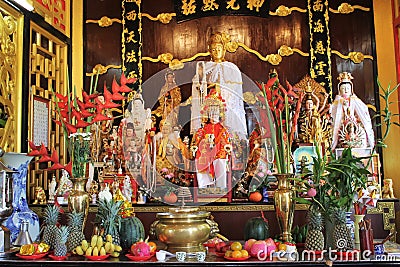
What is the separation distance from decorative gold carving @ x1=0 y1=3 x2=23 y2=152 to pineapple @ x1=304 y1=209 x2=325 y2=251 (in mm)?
2806

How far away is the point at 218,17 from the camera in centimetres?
578

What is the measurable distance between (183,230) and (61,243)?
533 mm

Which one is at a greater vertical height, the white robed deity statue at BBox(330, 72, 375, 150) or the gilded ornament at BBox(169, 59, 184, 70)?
the gilded ornament at BBox(169, 59, 184, 70)

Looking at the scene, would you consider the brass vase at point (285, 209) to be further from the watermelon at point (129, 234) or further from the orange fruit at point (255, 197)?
the orange fruit at point (255, 197)

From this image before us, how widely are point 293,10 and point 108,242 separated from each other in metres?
4.38

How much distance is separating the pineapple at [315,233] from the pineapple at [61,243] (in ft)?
3.43

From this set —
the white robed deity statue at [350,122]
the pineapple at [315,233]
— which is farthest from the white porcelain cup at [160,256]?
the white robed deity statue at [350,122]

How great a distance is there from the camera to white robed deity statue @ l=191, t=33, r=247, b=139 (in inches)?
205

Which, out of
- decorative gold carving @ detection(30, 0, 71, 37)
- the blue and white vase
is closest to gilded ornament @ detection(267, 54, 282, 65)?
decorative gold carving @ detection(30, 0, 71, 37)

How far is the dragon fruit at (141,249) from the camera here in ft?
6.44

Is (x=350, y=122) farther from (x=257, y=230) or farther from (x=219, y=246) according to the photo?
(x=219, y=246)

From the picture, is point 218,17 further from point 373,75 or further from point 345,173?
point 345,173

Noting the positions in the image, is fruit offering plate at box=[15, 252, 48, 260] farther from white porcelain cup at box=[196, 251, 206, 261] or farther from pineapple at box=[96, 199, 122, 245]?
white porcelain cup at box=[196, 251, 206, 261]

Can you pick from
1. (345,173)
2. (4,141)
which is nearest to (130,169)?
(4,141)
